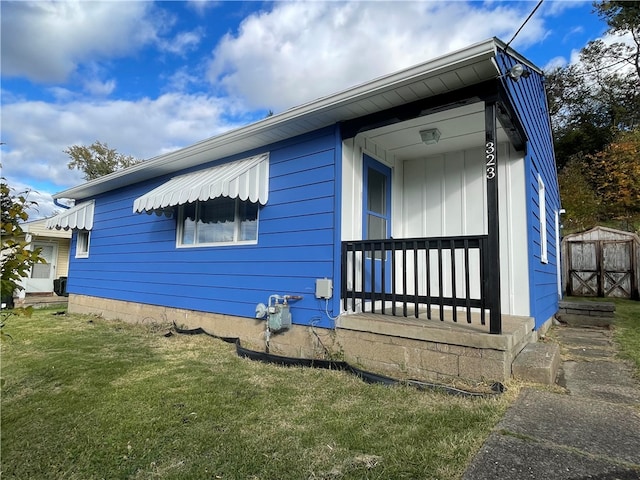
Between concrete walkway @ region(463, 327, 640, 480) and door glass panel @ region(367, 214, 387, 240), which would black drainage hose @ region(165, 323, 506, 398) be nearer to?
concrete walkway @ region(463, 327, 640, 480)

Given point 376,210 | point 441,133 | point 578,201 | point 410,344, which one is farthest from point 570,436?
point 578,201

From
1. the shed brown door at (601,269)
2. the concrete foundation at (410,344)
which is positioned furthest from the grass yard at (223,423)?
the shed brown door at (601,269)

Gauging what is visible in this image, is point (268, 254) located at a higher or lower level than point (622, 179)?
lower

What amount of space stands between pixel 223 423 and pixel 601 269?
40.9 ft

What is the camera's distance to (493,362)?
3.09 meters

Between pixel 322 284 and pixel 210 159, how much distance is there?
10.4 ft

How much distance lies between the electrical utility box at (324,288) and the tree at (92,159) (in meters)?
27.2

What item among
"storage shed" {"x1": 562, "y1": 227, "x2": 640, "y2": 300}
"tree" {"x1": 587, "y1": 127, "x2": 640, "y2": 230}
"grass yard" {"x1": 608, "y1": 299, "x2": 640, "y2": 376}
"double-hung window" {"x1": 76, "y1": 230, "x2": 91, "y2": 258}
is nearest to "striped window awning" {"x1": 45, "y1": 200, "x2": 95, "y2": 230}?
"double-hung window" {"x1": 76, "y1": 230, "x2": 91, "y2": 258}

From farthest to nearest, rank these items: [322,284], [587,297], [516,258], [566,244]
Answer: [566,244]
[587,297]
[516,258]
[322,284]

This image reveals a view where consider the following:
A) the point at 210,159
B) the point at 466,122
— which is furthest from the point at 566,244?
the point at 210,159

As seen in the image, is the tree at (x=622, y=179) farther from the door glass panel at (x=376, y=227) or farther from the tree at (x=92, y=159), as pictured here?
the tree at (x=92, y=159)

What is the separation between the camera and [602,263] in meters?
11.0

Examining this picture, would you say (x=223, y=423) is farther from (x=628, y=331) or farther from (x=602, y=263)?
(x=602, y=263)

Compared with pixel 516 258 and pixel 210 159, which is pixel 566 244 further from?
pixel 210 159
